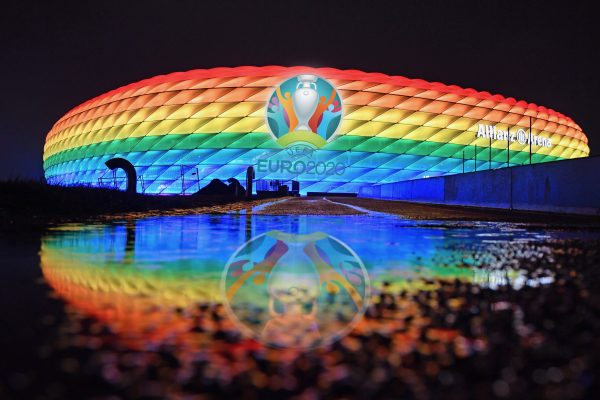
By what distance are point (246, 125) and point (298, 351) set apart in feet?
151

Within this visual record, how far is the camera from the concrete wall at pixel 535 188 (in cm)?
1120

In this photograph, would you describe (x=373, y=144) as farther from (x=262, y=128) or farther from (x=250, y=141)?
(x=250, y=141)

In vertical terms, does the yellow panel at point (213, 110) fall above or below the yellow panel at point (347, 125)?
above

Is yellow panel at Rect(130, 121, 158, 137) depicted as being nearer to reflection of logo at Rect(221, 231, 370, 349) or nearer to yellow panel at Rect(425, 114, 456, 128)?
yellow panel at Rect(425, 114, 456, 128)

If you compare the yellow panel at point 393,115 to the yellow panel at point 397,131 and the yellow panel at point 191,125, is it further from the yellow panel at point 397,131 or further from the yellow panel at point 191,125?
the yellow panel at point 191,125

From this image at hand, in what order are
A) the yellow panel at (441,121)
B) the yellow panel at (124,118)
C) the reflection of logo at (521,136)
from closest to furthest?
the yellow panel at (441,121), the yellow panel at (124,118), the reflection of logo at (521,136)

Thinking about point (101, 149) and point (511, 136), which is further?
point (511, 136)

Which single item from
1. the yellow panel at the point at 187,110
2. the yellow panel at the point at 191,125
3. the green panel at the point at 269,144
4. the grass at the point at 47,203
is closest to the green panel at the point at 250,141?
the green panel at the point at 269,144

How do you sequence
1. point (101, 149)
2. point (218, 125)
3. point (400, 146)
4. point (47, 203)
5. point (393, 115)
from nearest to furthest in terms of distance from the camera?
point (47, 203) < point (218, 125) < point (393, 115) < point (400, 146) < point (101, 149)

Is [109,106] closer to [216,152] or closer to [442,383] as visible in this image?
[216,152]

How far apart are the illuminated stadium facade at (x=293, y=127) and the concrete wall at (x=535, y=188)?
2730 cm

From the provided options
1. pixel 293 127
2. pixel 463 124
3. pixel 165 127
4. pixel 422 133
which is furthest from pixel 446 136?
pixel 165 127

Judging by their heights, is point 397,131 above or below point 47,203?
above

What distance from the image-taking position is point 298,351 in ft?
4.08
